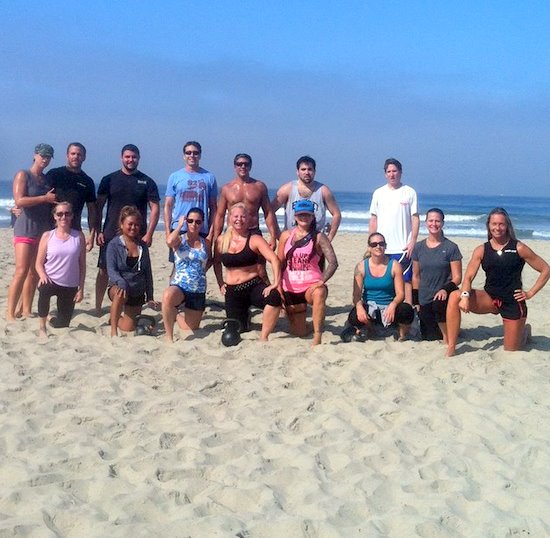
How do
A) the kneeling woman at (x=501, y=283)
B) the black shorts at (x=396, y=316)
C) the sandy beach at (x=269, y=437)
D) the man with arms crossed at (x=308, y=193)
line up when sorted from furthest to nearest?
the man with arms crossed at (x=308, y=193) < the black shorts at (x=396, y=316) < the kneeling woman at (x=501, y=283) < the sandy beach at (x=269, y=437)

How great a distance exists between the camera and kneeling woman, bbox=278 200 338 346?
19.5 feet

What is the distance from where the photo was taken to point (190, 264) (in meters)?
6.17

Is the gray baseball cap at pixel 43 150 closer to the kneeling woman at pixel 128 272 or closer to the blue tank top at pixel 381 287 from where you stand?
the kneeling woman at pixel 128 272

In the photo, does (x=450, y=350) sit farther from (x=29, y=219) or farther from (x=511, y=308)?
(x=29, y=219)

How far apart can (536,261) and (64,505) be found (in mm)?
4328

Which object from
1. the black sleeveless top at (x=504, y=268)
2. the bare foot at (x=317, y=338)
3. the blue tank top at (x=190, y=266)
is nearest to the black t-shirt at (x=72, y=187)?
the blue tank top at (x=190, y=266)

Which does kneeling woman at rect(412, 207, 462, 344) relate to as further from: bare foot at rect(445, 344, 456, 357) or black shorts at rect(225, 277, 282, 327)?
black shorts at rect(225, 277, 282, 327)

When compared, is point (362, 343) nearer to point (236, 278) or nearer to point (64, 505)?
point (236, 278)

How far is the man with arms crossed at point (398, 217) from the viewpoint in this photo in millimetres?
6418

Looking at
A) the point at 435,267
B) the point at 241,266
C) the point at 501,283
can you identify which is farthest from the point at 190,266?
the point at 501,283

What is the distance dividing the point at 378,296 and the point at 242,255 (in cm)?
138

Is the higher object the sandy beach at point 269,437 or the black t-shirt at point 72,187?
the black t-shirt at point 72,187

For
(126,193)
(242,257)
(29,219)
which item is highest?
(126,193)

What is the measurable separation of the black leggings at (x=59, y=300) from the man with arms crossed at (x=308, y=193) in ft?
7.44
